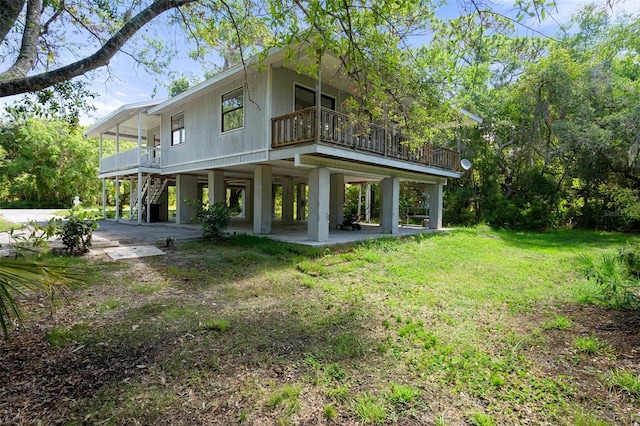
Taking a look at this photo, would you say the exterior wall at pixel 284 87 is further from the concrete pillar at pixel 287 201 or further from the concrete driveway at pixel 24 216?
the concrete driveway at pixel 24 216

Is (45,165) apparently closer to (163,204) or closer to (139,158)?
(163,204)

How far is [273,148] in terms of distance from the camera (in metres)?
9.14

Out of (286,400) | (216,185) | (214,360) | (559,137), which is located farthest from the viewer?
(559,137)

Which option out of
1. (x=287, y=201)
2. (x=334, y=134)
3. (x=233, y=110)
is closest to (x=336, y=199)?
(x=287, y=201)

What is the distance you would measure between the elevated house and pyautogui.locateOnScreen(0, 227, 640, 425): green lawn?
3806 millimetres

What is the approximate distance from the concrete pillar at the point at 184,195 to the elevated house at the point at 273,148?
0.04 meters

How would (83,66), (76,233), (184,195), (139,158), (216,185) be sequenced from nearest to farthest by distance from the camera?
(83,66)
(76,233)
(216,185)
(139,158)
(184,195)

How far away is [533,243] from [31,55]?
13.5 meters

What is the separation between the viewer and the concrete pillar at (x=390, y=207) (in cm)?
1184

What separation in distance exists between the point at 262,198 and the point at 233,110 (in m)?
3.05

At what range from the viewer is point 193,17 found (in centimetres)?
625

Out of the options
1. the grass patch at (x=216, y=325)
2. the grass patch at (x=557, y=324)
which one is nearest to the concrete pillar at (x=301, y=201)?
the grass patch at (x=216, y=325)

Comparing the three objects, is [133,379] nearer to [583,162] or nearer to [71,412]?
[71,412]

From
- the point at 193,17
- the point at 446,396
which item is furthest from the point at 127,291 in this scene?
the point at 193,17
